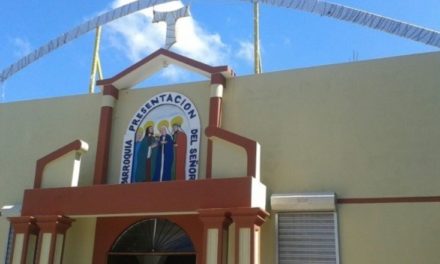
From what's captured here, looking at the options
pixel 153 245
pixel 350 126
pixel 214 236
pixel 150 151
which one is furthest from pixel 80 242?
pixel 350 126

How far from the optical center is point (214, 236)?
948 centimetres

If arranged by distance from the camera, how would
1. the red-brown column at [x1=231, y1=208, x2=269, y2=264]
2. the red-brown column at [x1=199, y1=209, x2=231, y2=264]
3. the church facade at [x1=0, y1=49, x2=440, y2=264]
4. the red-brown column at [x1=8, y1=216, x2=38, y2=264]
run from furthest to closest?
the red-brown column at [x1=8, y1=216, x2=38, y2=264] → the church facade at [x1=0, y1=49, x2=440, y2=264] → the red-brown column at [x1=199, y1=209, x2=231, y2=264] → the red-brown column at [x1=231, y1=208, x2=269, y2=264]

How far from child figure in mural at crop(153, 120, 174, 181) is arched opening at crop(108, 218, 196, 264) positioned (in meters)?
0.89

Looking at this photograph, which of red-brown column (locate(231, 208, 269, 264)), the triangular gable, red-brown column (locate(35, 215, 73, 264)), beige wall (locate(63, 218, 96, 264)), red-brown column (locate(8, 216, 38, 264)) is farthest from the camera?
the triangular gable

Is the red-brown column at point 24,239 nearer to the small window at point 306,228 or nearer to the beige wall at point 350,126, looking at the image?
the beige wall at point 350,126

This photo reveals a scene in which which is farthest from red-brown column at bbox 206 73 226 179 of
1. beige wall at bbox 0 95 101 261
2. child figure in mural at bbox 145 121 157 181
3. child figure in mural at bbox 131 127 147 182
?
beige wall at bbox 0 95 101 261

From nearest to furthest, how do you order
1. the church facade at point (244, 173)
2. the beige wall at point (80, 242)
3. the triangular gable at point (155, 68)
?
the church facade at point (244, 173) → the beige wall at point (80, 242) → the triangular gable at point (155, 68)

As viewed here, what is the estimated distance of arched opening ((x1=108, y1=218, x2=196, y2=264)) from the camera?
10852 millimetres

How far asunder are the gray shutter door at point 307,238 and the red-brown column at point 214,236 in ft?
4.07

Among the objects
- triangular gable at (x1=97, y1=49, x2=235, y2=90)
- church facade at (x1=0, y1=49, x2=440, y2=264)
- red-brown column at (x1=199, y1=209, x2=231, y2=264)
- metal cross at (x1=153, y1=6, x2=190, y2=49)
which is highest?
metal cross at (x1=153, y1=6, x2=190, y2=49)

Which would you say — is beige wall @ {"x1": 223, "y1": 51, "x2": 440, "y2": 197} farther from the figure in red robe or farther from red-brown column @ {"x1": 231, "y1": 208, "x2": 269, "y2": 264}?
red-brown column @ {"x1": 231, "y1": 208, "x2": 269, "y2": 264}

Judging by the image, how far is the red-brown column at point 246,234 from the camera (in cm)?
928

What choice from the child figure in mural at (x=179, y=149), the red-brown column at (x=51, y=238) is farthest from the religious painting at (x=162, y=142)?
the red-brown column at (x=51, y=238)

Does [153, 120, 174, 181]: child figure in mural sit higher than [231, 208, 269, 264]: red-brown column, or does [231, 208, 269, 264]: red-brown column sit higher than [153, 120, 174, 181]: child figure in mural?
[153, 120, 174, 181]: child figure in mural
